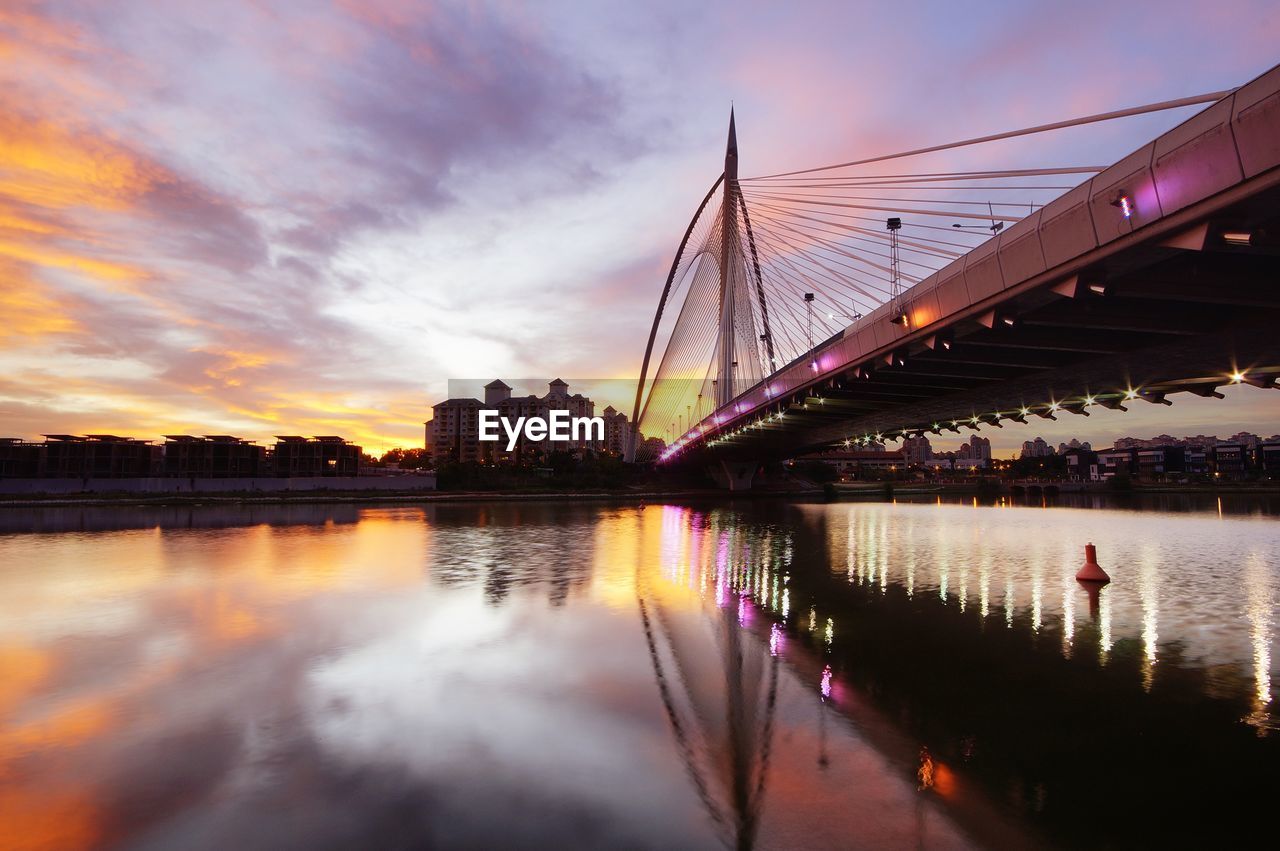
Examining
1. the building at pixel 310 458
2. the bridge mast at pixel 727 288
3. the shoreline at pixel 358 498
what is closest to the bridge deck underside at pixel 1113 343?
the bridge mast at pixel 727 288

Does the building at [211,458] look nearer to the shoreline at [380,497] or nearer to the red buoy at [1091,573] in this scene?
the shoreline at [380,497]

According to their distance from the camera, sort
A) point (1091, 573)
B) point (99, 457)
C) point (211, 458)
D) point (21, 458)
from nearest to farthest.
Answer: point (1091, 573) → point (21, 458) → point (99, 457) → point (211, 458)

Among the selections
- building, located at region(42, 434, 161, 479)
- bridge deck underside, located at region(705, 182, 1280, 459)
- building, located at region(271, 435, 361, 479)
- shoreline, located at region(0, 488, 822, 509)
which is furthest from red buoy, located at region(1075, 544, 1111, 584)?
building, located at region(42, 434, 161, 479)

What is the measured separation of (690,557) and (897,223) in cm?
1395

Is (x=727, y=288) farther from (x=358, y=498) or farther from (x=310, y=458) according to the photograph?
(x=310, y=458)

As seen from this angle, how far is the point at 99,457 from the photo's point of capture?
10688 cm

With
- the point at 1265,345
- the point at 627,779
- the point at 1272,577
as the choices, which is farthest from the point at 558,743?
the point at 1272,577

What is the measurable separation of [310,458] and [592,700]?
122 m

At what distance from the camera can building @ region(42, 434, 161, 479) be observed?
334 ft

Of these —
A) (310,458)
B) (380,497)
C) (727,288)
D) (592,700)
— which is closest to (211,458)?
(310,458)

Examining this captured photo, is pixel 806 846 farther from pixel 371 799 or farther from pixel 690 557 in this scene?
pixel 690 557

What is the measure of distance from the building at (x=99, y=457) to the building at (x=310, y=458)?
19.5 metres

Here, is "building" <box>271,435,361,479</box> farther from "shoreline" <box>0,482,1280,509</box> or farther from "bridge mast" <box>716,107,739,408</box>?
"bridge mast" <box>716,107,739,408</box>

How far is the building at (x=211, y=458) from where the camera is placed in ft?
358
